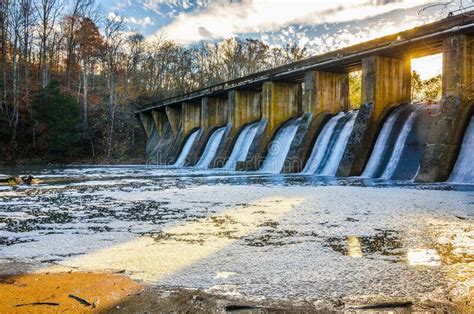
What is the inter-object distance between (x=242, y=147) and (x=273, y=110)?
3137 millimetres

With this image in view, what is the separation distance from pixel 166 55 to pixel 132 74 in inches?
256

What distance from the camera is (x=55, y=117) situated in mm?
28750

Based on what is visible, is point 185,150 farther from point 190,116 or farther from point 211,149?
point 211,149

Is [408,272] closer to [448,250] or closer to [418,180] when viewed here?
[448,250]

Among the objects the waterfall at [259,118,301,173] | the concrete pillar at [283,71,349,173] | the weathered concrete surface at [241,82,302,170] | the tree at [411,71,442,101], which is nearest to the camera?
the concrete pillar at [283,71,349,173]

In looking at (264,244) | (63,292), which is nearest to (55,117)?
(264,244)

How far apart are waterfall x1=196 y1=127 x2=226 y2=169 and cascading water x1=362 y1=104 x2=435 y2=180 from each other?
43.1ft

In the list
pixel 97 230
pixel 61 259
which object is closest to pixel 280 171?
pixel 97 230

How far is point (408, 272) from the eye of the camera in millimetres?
2906

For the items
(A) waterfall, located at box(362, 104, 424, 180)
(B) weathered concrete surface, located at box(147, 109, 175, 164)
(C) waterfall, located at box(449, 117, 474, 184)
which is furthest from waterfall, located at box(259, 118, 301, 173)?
(B) weathered concrete surface, located at box(147, 109, 175, 164)

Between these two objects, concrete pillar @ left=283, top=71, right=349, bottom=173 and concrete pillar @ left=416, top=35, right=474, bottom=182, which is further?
concrete pillar @ left=283, top=71, right=349, bottom=173

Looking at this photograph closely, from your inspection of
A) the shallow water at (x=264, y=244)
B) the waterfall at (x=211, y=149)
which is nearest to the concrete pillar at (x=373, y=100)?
the shallow water at (x=264, y=244)

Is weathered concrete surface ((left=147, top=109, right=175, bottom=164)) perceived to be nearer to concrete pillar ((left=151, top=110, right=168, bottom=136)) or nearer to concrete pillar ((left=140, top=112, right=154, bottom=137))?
concrete pillar ((left=151, top=110, right=168, bottom=136))

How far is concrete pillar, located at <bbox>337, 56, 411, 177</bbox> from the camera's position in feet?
48.3
